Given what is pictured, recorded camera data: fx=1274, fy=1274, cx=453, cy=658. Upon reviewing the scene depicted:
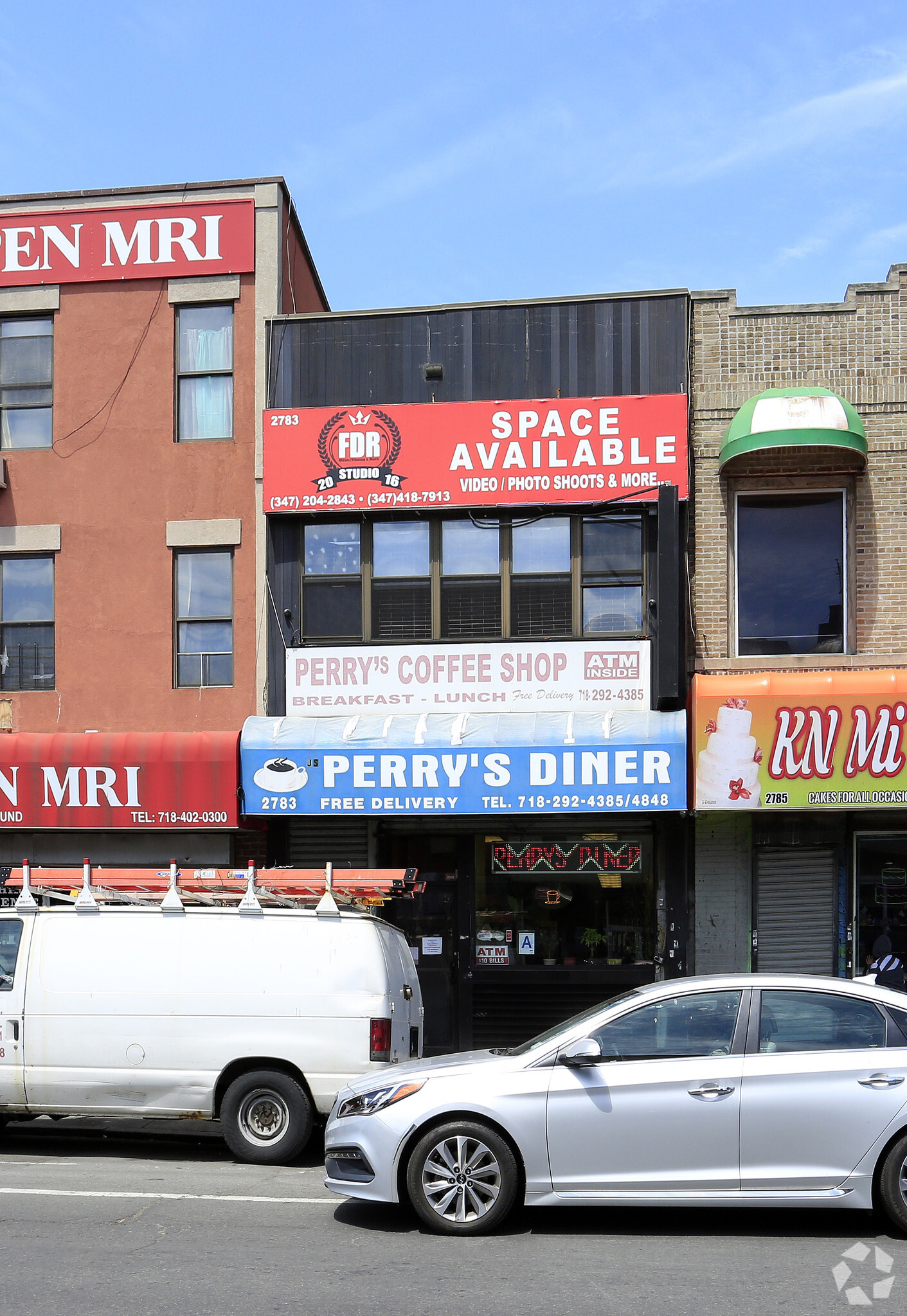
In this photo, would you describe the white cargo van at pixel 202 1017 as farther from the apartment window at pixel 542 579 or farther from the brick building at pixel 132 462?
the apartment window at pixel 542 579

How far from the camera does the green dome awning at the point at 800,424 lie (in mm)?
13391

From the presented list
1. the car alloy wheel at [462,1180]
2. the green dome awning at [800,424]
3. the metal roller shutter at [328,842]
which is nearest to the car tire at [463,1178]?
the car alloy wheel at [462,1180]

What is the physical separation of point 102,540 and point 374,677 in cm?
372

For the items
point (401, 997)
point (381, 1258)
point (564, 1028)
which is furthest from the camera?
point (401, 997)

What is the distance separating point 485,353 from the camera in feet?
48.1

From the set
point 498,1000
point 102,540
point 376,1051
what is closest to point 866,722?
point 498,1000

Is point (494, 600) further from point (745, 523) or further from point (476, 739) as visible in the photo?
point (745, 523)

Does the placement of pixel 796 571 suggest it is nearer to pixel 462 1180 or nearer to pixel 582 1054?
pixel 582 1054

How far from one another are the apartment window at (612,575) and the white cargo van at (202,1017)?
18.4ft

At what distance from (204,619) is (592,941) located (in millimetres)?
5800

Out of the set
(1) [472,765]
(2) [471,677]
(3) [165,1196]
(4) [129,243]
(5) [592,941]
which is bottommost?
(3) [165,1196]

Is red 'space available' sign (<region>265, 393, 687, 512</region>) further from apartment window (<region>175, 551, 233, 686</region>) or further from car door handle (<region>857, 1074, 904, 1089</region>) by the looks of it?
car door handle (<region>857, 1074, 904, 1089</region>)

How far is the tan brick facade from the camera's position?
13.9 meters

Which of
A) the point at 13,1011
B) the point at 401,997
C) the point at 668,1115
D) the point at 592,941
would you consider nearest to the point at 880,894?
the point at 592,941
